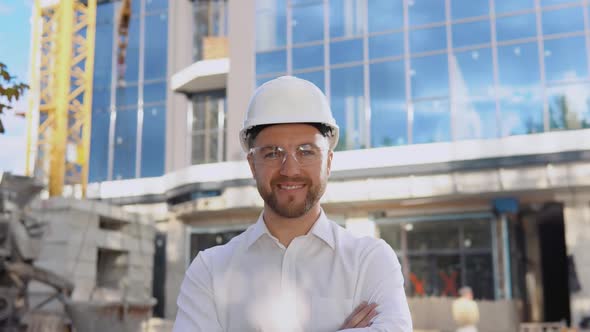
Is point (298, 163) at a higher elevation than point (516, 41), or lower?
lower

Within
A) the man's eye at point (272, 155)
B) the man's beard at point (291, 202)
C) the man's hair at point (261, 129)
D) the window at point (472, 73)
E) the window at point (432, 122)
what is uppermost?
the window at point (472, 73)

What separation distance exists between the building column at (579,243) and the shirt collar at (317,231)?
69.1 ft

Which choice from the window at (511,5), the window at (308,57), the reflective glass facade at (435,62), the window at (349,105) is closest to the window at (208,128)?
the reflective glass facade at (435,62)

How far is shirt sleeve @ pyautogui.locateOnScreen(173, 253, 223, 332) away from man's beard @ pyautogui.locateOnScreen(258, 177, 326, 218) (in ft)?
1.32

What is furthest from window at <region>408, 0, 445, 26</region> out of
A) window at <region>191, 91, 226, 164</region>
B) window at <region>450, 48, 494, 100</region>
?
window at <region>191, 91, 226, 164</region>

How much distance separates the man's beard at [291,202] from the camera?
2557 millimetres

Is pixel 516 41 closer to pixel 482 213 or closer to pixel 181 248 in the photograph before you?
pixel 482 213

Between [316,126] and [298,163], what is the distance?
19cm

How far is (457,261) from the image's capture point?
23516mm

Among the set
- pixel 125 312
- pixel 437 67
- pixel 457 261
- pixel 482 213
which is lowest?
pixel 125 312

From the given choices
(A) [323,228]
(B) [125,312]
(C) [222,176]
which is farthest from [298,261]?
(C) [222,176]

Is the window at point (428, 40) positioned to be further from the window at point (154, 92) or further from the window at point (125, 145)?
the window at point (125, 145)

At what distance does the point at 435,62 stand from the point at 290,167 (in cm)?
2251

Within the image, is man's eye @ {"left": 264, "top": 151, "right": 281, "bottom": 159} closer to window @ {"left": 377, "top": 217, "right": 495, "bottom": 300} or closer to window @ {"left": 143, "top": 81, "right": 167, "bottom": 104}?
window @ {"left": 377, "top": 217, "right": 495, "bottom": 300}
